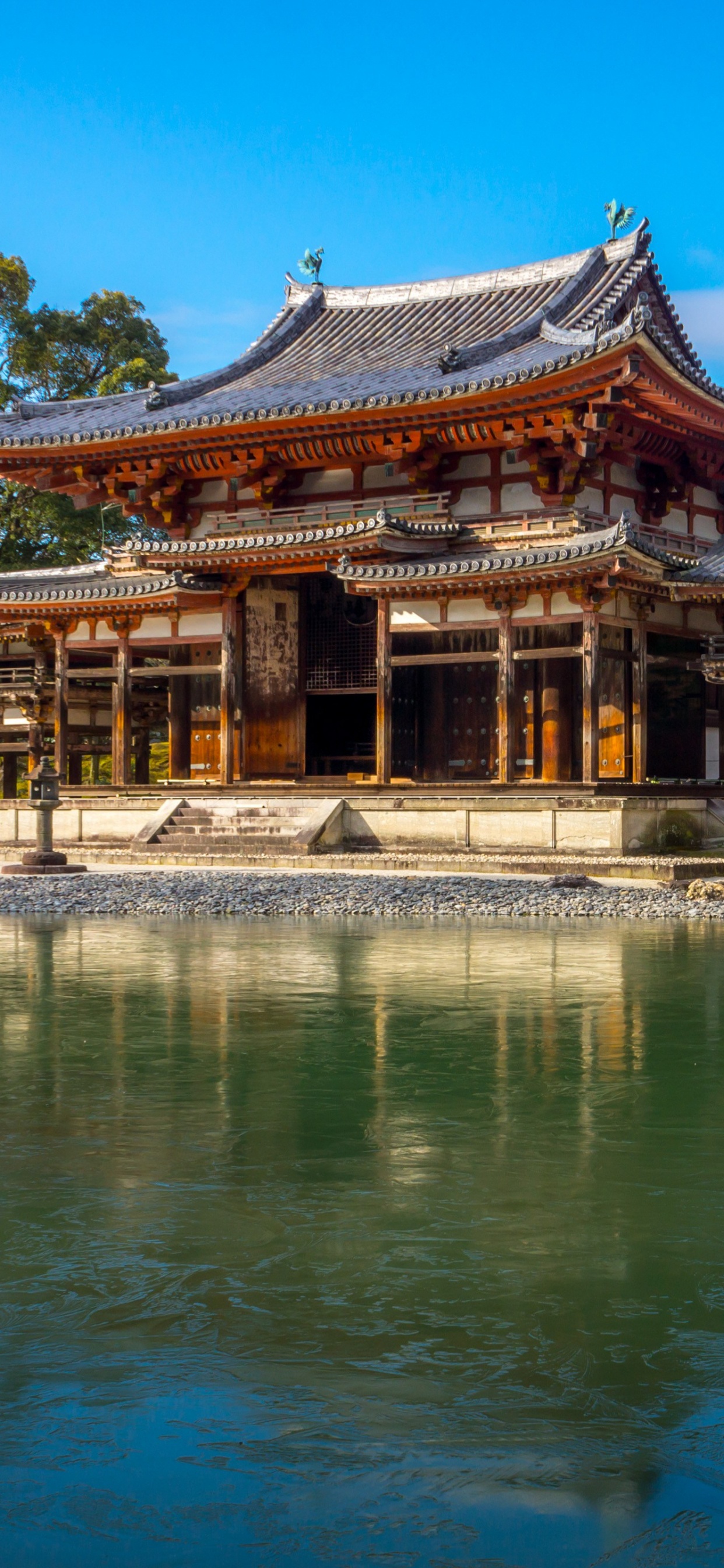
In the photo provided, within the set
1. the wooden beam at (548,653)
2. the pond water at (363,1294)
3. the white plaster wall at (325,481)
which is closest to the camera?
the pond water at (363,1294)

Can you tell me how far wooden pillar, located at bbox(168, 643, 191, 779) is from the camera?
97.6ft

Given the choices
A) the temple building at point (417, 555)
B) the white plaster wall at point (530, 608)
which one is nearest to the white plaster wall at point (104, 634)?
the temple building at point (417, 555)

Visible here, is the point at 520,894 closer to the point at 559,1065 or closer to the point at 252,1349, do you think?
Answer: the point at 559,1065

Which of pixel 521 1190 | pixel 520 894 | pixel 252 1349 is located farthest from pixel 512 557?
pixel 252 1349

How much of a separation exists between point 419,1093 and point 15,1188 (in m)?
2.30


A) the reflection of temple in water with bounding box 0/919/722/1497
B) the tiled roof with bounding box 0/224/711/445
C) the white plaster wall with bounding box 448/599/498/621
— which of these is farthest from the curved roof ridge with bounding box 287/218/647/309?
the reflection of temple in water with bounding box 0/919/722/1497

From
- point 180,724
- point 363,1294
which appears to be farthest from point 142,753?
point 363,1294

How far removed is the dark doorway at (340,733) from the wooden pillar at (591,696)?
26.0 ft

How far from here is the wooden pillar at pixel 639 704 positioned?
81.3ft

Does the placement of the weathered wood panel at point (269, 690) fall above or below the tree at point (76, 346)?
below

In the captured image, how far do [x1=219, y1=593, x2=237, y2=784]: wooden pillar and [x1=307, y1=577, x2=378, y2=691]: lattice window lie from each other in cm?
164

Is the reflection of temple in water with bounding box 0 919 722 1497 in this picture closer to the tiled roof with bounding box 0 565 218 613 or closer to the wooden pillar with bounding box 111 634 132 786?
the tiled roof with bounding box 0 565 218 613

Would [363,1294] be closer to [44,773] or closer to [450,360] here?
[44,773]

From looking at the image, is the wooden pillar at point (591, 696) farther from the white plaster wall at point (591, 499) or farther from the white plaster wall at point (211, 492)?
the white plaster wall at point (211, 492)
